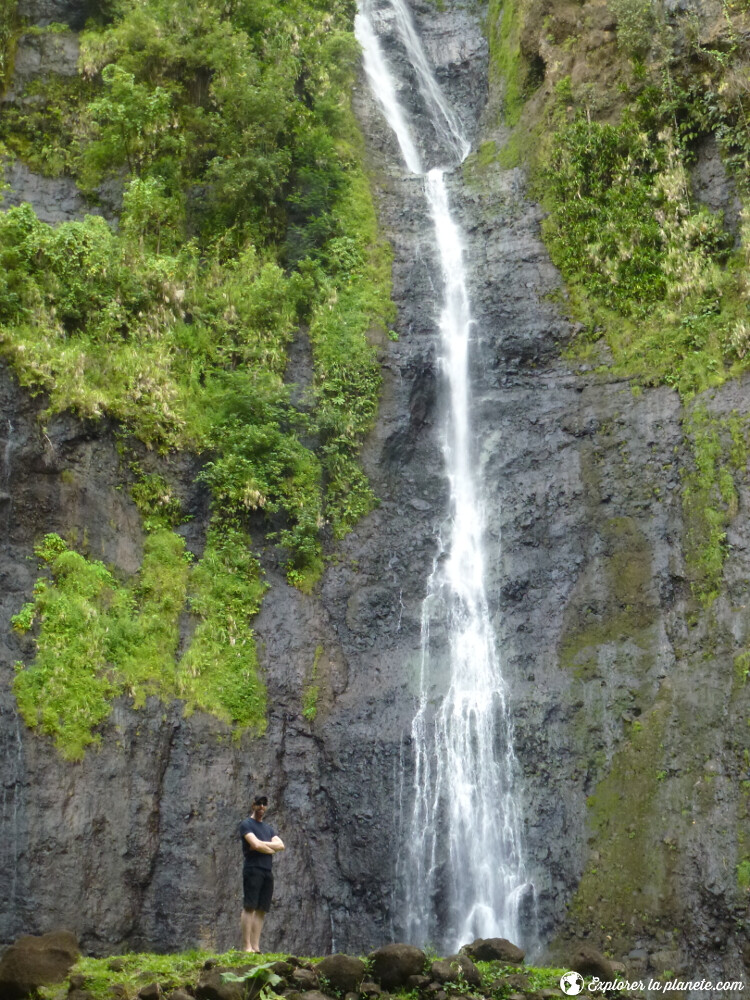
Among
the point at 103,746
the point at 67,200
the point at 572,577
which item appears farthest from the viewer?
the point at 67,200

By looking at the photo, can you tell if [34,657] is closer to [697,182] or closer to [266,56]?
[697,182]

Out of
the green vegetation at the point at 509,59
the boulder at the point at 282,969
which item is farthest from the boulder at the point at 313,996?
the green vegetation at the point at 509,59

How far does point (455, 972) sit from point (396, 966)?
0.56 metres

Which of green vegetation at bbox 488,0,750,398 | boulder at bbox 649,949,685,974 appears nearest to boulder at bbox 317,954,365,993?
boulder at bbox 649,949,685,974

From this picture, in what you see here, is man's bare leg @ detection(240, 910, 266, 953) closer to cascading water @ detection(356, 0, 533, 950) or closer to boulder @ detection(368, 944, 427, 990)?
boulder @ detection(368, 944, 427, 990)

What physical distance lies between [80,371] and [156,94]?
8.18 m

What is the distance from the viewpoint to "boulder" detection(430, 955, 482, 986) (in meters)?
8.73

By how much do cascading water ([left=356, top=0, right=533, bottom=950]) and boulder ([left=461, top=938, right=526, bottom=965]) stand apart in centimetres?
256

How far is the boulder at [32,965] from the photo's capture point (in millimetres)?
8789

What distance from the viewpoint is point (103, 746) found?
42.2 ft

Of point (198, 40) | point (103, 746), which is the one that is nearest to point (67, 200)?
point (198, 40)

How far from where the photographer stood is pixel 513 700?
14.3 metres

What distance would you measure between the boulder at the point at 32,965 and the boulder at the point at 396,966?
307 cm

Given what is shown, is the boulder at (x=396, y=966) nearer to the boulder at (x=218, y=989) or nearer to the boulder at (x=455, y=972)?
the boulder at (x=455, y=972)
